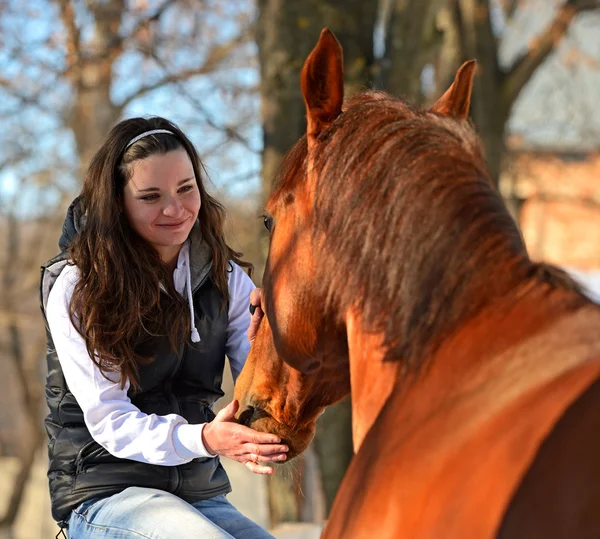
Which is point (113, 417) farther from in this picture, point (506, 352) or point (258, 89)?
point (258, 89)

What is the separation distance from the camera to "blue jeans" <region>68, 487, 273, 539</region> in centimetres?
229

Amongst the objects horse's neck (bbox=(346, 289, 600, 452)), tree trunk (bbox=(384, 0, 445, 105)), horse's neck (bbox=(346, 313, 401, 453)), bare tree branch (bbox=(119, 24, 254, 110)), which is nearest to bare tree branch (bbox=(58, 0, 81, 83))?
bare tree branch (bbox=(119, 24, 254, 110))

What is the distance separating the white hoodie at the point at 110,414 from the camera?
2.33 meters

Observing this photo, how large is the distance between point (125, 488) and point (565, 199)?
39.7ft

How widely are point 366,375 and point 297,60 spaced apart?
449cm

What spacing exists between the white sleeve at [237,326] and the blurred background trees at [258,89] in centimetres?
36

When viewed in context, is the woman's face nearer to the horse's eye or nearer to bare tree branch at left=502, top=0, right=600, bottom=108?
the horse's eye

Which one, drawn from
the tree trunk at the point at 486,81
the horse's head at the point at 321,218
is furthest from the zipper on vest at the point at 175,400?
the tree trunk at the point at 486,81

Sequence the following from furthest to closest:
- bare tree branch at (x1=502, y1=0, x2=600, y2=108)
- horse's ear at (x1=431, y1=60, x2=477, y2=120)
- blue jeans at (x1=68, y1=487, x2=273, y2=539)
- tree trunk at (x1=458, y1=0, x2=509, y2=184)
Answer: bare tree branch at (x1=502, y1=0, x2=600, y2=108)
tree trunk at (x1=458, y1=0, x2=509, y2=184)
blue jeans at (x1=68, y1=487, x2=273, y2=539)
horse's ear at (x1=431, y1=60, x2=477, y2=120)

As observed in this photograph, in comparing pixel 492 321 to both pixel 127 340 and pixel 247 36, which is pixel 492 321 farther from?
pixel 247 36

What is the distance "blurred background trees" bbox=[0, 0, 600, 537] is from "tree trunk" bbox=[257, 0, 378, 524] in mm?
10

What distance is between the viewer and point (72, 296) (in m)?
2.50

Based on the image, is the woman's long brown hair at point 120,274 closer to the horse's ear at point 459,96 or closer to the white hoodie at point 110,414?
the white hoodie at point 110,414

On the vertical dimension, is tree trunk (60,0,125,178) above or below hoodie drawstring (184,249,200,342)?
above
